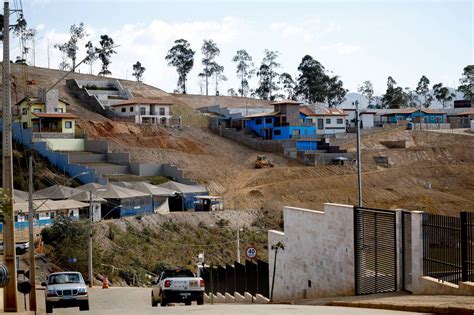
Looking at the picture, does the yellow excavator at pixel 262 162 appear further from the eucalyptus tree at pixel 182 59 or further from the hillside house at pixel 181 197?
the eucalyptus tree at pixel 182 59

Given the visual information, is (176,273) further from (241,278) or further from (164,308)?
(241,278)

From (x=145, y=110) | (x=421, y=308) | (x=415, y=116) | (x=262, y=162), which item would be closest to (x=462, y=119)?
(x=415, y=116)

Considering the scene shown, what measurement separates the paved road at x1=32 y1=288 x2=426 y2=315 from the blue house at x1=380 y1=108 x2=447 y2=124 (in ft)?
286

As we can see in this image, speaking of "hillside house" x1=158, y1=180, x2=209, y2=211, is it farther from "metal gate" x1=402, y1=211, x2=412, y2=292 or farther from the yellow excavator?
"metal gate" x1=402, y1=211, x2=412, y2=292

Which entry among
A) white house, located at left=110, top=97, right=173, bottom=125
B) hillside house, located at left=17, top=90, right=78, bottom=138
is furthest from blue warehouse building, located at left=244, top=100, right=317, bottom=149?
hillside house, located at left=17, top=90, right=78, bottom=138

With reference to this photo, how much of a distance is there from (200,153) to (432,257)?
72.9 m

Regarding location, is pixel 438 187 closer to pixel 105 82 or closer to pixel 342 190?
pixel 342 190

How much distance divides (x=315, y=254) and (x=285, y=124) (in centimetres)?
7162

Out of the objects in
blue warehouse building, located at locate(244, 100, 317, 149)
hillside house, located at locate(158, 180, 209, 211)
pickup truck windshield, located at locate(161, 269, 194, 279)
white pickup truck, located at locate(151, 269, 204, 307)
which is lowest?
hillside house, located at locate(158, 180, 209, 211)

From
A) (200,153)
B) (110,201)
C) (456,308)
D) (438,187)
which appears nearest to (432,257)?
(456,308)

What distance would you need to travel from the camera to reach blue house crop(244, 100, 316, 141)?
10131 cm

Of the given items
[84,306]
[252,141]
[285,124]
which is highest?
[285,124]

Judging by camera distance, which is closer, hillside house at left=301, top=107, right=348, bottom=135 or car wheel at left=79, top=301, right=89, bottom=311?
car wheel at left=79, top=301, right=89, bottom=311

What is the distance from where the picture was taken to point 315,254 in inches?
1213
